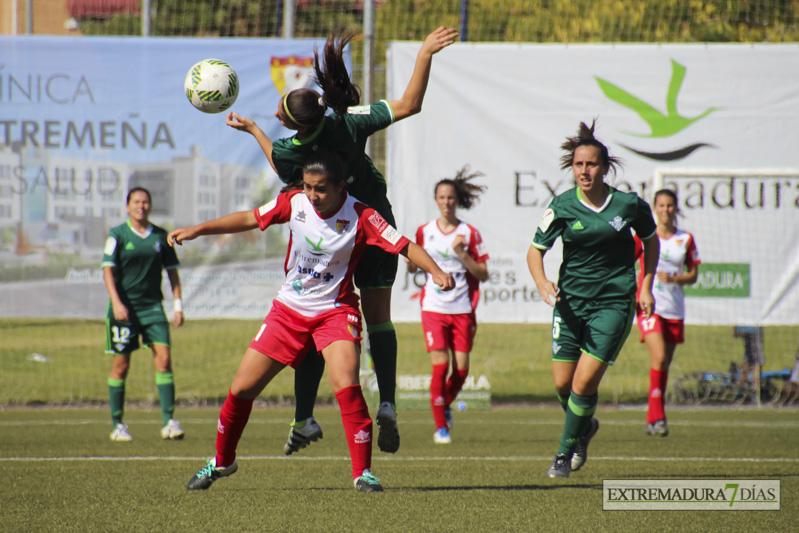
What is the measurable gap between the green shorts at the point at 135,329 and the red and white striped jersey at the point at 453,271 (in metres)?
2.50

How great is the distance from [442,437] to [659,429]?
2025 mm

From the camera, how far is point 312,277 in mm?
5156

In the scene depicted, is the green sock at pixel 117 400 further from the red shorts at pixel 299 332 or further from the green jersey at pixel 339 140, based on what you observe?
the green jersey at pixel 339 140

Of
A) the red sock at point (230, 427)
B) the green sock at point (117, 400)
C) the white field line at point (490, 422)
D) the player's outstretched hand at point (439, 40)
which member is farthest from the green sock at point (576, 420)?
the green sock at point (117, 400)

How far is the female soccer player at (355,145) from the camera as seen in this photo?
513cm

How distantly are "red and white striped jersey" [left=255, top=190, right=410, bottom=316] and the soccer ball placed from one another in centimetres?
77

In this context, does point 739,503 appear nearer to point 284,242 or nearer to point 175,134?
point 284,242

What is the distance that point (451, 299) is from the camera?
875 centimetres

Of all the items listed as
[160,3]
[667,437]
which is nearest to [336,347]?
[667,437]

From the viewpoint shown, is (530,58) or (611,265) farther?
(530,58)

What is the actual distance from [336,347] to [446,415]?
363 centimetres

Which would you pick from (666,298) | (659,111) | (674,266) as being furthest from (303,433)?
(659,111)

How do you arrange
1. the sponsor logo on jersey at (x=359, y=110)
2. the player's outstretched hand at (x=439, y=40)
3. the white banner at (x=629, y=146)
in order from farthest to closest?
the white banner at (x=629, y=146) < the sponsor logo on jersey at (x=359, y=110) < the player's outstretched hand at (x=439, y=40)

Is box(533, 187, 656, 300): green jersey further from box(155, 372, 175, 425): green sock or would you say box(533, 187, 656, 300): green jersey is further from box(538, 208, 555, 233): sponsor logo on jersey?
box(155, 372, 175, 425): green sock
